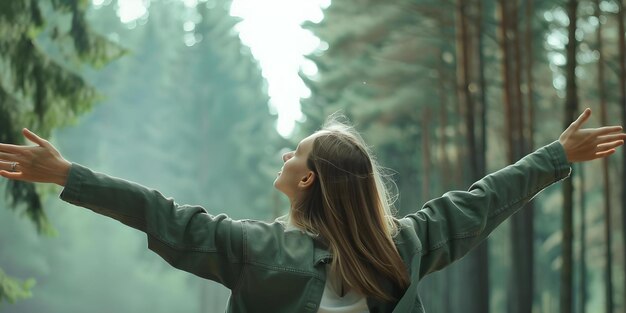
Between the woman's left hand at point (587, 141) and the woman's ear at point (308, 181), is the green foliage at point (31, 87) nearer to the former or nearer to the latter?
Answer: the woman's ear at point (308, 181)

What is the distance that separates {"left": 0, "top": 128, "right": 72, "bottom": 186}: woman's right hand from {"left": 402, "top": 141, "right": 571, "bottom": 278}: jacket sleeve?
100 centimetres

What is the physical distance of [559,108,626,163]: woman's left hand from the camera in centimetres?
334

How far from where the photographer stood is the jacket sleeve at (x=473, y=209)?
10.0 ft

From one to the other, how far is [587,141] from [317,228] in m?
1.01

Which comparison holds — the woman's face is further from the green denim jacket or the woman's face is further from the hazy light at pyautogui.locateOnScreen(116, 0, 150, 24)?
the hazy light at pyautogui.locateOnScreen(116, 0, 150, 24)

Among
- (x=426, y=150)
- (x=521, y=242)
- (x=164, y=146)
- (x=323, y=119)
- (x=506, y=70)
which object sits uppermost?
(x=164, y=146)

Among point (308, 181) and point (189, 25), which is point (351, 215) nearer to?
point (308, 181)

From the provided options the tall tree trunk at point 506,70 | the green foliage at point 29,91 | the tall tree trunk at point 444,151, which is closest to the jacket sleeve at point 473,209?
the green foliage at point 29,91

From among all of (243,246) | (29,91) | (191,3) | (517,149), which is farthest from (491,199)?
(191,3)

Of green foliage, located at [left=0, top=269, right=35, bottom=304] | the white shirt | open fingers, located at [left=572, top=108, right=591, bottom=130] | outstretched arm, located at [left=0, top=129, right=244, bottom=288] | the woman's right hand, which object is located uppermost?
open fingers, located at [left=572, top=108, right=591, bottom=130]

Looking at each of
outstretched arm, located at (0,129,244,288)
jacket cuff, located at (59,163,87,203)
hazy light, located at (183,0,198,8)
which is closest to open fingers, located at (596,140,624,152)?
outstretched arm, located at (0,129,244,288)

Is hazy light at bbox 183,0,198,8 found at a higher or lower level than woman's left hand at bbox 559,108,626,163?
higher

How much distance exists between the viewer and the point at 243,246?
108 inches

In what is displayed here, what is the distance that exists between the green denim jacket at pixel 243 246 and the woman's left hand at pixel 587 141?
578 millimetres
